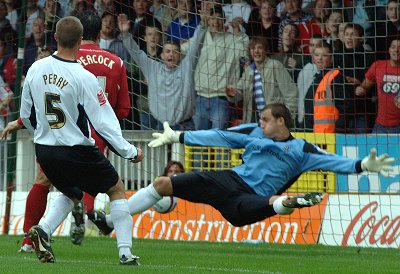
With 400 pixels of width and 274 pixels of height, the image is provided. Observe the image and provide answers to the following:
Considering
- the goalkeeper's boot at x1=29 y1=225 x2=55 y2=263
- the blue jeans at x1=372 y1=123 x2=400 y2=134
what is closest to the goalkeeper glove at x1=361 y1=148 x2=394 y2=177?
the goalkeeper's boot at x1=29 y1=225 x2=55 y2=263

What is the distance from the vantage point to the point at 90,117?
8.60 m

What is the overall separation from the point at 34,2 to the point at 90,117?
25.3 feet

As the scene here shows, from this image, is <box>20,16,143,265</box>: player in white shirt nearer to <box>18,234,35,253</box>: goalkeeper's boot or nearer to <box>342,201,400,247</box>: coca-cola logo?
<box>18,234,35,253</box>: goalkeeper's boot

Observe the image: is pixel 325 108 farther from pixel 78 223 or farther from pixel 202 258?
pixel 202 258

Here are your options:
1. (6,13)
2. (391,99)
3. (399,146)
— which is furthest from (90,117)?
(6,13)

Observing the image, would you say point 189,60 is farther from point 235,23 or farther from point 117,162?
point 117,162

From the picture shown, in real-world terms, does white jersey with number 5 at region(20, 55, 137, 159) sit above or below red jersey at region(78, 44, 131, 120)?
below

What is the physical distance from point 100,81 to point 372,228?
12.9 feet

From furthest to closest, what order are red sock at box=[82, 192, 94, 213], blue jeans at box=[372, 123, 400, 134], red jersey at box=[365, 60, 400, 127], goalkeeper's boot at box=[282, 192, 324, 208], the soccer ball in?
red jersey at box=[365, 60, 400, 127] < blue jeans at box=[372, 123, 400, 134] < the soccer ball < red sock at box=[82, 192, 94, 213] < goalkeeper's boot at box=[282, 192, 324, 208]

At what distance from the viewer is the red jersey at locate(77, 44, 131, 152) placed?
10.8 metres

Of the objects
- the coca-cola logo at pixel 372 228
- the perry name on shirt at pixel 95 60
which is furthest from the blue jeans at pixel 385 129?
the perry name on shirt at pixel 95 60

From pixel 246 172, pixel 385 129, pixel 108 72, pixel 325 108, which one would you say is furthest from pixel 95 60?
pixel 385 129

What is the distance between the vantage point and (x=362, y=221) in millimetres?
13094

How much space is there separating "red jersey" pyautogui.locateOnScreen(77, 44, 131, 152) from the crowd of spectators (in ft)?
12.6
